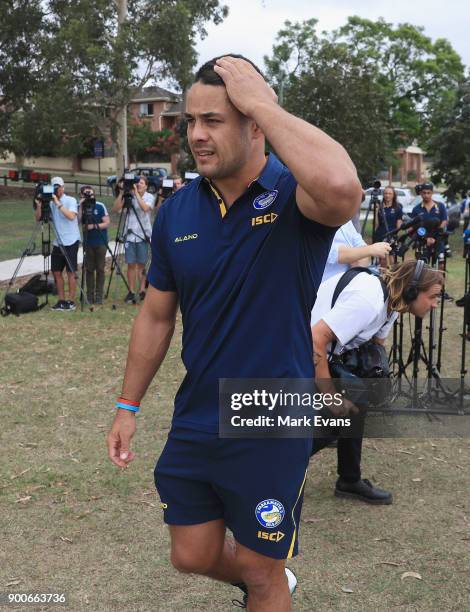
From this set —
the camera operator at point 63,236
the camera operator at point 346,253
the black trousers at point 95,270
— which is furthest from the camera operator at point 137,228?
the camera operator at point 346,253

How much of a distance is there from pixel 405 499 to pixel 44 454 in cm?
247

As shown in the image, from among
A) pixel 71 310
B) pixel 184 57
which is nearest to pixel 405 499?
pixel 71 310

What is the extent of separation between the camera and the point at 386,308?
13.3 feet

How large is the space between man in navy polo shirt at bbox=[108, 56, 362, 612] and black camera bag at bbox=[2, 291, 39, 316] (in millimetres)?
7878

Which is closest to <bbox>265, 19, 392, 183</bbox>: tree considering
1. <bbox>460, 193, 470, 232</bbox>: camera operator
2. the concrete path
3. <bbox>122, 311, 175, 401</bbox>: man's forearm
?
<bbox>460, 193, 470, 232</bbox>: camera operator

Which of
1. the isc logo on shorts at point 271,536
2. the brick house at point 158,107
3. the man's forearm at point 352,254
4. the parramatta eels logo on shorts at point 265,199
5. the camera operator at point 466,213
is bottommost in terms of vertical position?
the isc logo on shorts at point 271,536

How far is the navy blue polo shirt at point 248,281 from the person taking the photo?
7.39 ft

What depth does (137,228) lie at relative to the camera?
10734 millimetres

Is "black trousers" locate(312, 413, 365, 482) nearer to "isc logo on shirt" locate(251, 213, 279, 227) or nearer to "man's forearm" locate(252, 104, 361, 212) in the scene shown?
"isc logo on shirt" locate(251, 213, 279, 227)

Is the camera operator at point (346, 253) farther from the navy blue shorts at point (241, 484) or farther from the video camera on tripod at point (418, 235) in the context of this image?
the navy blue shorts at point (241, 484)

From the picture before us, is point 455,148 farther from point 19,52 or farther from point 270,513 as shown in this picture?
point 19,52

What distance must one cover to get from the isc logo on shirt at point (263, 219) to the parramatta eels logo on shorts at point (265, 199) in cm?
3

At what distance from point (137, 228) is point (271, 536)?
8.70m

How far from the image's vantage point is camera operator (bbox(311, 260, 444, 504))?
372cm
